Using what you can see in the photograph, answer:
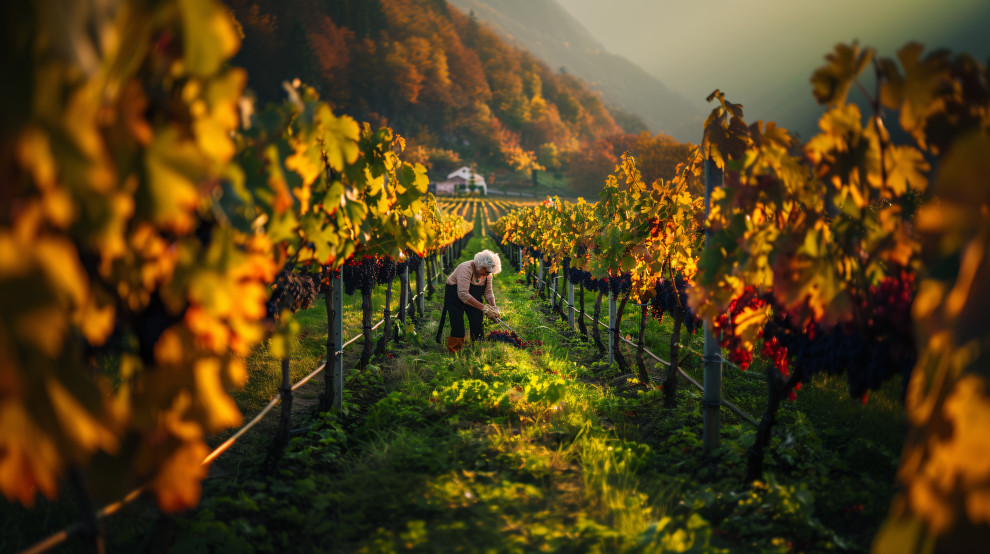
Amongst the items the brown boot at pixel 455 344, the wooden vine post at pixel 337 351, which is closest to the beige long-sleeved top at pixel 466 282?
the brown boot at pixel 455 344

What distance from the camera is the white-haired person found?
7.54 meters

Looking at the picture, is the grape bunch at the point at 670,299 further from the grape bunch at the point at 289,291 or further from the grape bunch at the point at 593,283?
the grape bunch at the point at 289,291

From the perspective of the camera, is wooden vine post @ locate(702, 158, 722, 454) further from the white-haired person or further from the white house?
the white house

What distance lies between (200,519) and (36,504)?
3.51 ft

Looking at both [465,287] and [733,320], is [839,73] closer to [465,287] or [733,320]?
[733,320]

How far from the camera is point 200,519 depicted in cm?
284

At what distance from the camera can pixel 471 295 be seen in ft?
26.0

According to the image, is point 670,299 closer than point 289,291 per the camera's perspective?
No

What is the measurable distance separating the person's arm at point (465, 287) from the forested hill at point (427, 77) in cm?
4162

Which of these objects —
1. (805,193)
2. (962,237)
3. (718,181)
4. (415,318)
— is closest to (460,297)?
(415,318)

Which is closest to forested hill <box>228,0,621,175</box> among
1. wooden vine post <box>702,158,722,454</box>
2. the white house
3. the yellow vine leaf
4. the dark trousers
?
the white house

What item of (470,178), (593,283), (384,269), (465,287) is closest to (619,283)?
(593,283)

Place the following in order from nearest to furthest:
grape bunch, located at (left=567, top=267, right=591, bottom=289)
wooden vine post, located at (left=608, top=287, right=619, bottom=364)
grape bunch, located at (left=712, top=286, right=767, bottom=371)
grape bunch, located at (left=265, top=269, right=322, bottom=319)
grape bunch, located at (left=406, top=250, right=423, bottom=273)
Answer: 1. grape bunch, located at (left=712, top=286, right=767, bottom=371)
2. grape bunch, located at (left=265, top=269, right=322, bottom=319)
3. wooden vine post, located at (left=608, top=287, right=619, bottom=364)
4. grape bunch, located at (left=567, top=267, right=591, bottom=289)
5. grape bunch, located at (left=406, top=250, right=423, bottom=273)

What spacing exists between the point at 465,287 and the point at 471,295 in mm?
405
